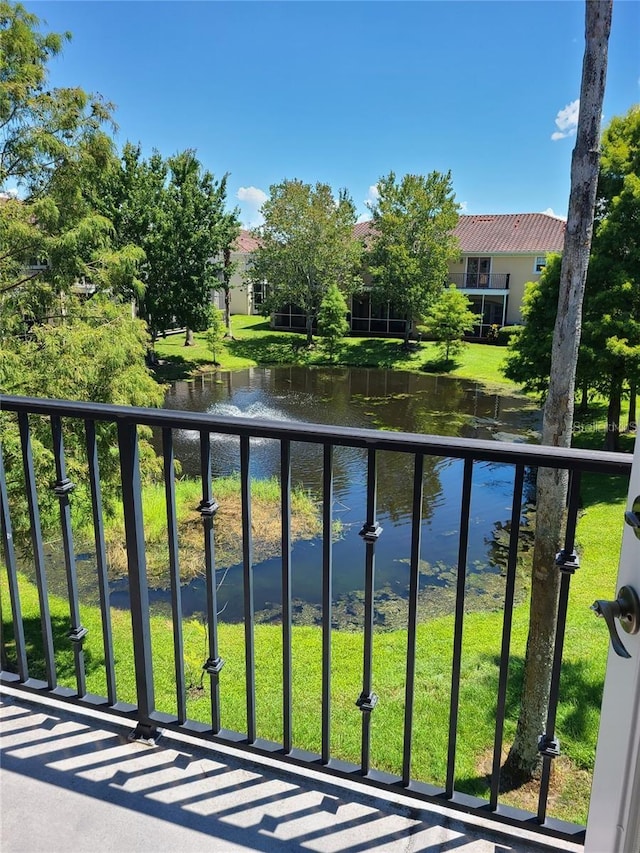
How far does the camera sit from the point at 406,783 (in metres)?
1.45

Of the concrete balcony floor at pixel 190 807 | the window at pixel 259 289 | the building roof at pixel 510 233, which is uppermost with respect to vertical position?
the building roof at pixel 510 233

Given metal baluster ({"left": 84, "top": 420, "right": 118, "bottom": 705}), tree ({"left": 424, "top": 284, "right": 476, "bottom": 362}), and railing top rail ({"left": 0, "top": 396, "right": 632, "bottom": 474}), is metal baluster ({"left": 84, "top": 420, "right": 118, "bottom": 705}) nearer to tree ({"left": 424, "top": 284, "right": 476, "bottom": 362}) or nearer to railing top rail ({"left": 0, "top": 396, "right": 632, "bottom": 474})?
railing top rail ({"left": 0, "top": 396, "right": 632, "bottom": 474})

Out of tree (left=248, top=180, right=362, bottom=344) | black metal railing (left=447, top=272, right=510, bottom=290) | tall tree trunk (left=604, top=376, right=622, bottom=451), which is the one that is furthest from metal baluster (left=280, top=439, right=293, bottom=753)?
black metal railing (left=447, top=272, right=510, bottom=290)

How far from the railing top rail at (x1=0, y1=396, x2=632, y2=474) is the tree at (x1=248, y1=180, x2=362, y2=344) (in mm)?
24038

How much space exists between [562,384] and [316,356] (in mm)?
21971

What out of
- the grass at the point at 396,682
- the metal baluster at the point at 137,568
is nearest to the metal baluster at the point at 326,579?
the metal baluster at the point at 137,568

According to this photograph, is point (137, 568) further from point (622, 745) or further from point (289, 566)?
point (622, 745)

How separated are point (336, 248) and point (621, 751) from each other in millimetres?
25158

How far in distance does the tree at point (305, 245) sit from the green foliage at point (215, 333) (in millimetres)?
3612

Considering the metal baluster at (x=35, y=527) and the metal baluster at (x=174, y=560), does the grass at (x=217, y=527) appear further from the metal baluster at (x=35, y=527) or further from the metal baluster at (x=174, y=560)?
the metal baluster at (x=174, y=560)

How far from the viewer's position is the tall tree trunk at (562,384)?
317cm

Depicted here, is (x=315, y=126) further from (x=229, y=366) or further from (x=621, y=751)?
(x=621, y=751)

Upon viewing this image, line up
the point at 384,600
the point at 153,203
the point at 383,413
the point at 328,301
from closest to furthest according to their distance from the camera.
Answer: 1. the point at 384,600
2. the point at 383,413
3. the point at 153,203
4. the point at 328,301

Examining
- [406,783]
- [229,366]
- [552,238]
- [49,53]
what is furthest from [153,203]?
[406,783]
